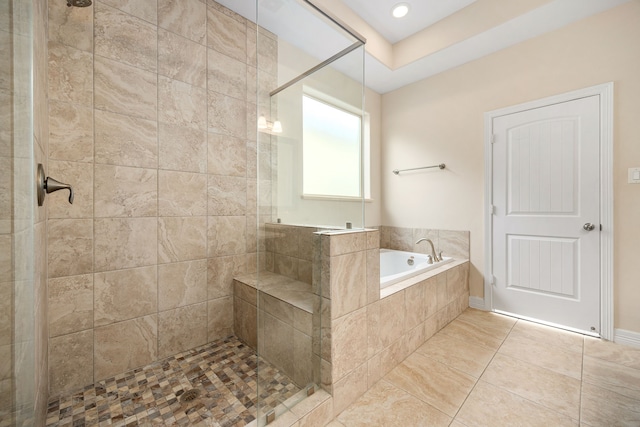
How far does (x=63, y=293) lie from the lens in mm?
1401

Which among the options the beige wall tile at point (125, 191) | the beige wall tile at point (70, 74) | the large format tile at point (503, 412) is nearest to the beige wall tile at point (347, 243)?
the large format tile at point (503, 412)

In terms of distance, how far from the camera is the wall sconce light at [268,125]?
153 cm

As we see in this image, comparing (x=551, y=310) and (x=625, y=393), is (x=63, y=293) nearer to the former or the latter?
(x=625, y=393)

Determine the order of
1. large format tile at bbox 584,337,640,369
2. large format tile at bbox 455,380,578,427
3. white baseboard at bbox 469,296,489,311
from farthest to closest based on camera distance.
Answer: white baseboard at bbox 469,296,489,311, large format tile at bbox 584,337,640,369, large format tile at bbox 455,380,578,427

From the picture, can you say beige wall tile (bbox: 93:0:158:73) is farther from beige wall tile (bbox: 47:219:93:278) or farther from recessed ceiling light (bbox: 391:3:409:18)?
recessed ceiling light (bbox: 391:3:409:18)

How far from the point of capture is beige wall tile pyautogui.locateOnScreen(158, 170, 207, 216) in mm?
1753

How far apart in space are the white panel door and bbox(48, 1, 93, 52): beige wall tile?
3.15m

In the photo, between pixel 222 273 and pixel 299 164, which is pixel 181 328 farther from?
pixel 299 164

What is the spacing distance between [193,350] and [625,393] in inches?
102

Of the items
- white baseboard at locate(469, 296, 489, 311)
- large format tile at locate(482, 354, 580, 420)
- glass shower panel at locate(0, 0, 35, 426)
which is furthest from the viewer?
white baseboard at locate(469, 296, 489, 311)

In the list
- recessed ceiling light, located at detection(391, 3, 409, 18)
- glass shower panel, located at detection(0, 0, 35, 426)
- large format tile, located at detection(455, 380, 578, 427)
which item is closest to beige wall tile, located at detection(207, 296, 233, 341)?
glass shower panel, located at detection(0, 0, 35, 426)

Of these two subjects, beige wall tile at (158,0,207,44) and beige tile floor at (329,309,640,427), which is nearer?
beige tile floor at (329,309,640,427)

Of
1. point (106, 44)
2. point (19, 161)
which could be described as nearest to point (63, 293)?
point (19, 161)

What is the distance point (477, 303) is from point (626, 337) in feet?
3.12
